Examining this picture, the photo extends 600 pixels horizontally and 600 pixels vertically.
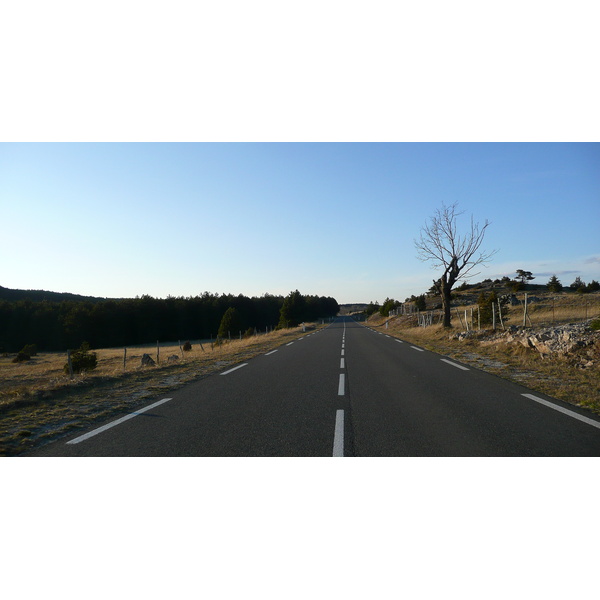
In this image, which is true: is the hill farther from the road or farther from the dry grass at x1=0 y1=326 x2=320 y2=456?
the road

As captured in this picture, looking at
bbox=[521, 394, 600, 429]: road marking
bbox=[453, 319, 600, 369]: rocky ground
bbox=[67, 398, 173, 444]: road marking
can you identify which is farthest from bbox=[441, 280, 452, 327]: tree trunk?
bbox=[67, 398, 173, 444]: road marking

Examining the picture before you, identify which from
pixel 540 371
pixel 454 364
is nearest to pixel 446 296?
pixel 454 364

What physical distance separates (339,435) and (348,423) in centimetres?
60

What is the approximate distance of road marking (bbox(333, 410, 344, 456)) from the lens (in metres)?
4.34

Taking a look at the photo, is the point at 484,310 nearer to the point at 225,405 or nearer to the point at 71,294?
the point at 225,405

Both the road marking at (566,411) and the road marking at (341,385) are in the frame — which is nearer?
the road marking at (566,411)

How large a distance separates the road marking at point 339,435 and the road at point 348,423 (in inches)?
0.6

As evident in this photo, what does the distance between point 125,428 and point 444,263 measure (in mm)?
27920

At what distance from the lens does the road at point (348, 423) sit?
14.6ft

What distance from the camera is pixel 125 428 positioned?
5.48 metres

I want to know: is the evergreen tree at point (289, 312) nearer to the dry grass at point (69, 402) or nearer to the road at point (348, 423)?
the dry grass at point (69, 402)

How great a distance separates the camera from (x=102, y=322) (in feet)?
243

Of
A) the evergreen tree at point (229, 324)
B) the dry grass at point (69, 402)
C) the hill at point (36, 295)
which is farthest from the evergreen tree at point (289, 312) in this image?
the hill at point (36, 295)

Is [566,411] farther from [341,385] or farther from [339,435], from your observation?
[341,385]
